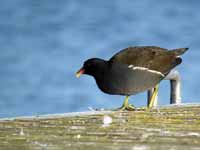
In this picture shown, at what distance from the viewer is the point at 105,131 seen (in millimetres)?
3891

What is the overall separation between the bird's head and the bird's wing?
13 cm

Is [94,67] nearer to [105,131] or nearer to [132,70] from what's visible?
[132,70]

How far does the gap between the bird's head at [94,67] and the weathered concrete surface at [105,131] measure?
89.8 inches

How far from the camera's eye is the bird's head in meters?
7.42

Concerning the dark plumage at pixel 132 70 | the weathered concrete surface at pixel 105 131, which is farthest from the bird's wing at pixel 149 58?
the weathered concrete surface at pixel 105 131

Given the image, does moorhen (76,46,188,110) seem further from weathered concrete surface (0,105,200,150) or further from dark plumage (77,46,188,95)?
weathered concrete surface (0,105,200,150)

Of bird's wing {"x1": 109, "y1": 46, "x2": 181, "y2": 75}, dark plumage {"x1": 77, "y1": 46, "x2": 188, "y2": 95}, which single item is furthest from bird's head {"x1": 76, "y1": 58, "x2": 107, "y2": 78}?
bird's wing {"x1": 109, "y1": 46, "x2": 181, "y2": 75}

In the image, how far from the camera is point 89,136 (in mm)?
3676

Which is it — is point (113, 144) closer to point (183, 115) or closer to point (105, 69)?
point (183, 115)

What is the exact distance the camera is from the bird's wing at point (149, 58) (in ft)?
24.1

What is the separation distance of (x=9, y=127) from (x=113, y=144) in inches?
41.8

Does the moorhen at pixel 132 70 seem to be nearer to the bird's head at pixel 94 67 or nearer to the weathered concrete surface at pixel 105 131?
the bird's head at pixel 94 67

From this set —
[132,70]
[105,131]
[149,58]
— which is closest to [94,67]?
[132,70]

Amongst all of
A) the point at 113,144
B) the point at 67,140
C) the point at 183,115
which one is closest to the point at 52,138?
the point at 67,140
